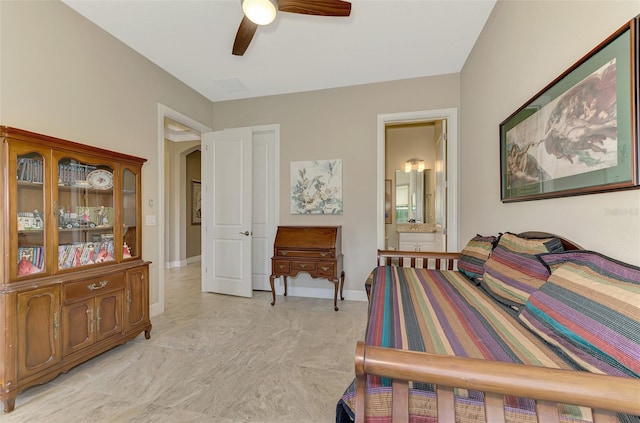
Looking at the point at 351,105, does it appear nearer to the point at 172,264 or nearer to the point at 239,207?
the point at 239,207

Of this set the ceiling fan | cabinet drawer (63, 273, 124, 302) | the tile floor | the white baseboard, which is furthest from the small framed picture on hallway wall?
the ceiling fan

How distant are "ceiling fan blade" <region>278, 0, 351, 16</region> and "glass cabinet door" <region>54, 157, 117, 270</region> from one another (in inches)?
73.6

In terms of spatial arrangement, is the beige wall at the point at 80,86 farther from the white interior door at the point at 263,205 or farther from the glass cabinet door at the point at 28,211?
the white interior door at the point at 263,205

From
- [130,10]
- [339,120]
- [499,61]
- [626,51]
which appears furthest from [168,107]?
[626,51]

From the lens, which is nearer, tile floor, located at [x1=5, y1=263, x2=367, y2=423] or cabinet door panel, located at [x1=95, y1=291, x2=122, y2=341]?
tile floor, located at [x1=5, y1=263, x2=367, y2=423]

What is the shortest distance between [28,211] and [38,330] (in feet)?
2.48

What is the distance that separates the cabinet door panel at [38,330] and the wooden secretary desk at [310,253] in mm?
1945

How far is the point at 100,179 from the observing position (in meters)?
2.14

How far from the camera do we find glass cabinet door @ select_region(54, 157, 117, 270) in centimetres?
186

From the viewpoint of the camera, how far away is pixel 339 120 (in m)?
3.50

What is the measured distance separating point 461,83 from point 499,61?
1103 mm

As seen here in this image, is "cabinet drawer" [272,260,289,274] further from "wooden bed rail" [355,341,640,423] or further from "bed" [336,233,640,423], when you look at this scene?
"wooden bed rail" [355,341,640,423]

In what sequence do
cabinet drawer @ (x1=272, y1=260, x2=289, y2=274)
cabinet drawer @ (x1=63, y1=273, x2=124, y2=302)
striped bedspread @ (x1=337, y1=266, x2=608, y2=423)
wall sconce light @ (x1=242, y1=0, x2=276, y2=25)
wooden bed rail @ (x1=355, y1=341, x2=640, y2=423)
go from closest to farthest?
wooden bed rail @ (x1=355, y1=341, x2=640, y2=423), striped bedspread @ (x1=337, y1=266, x2=608, y2=423), wall sconce light @ (x1=242, y1=0, x2=276, y2=25), cabinet drawer @ (x1=63, y1=273, x2=124, y2=302), cabinet drawer @ (x1=272, y1=260, x2=289, y2=274)

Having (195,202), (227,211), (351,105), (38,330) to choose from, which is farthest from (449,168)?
(195,202)
